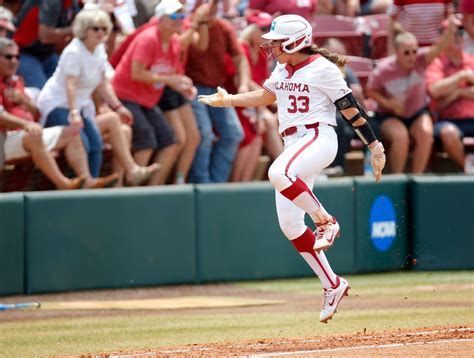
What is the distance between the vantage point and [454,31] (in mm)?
14023

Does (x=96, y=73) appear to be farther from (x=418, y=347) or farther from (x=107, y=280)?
(x=418, y=347)

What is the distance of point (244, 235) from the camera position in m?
12.8

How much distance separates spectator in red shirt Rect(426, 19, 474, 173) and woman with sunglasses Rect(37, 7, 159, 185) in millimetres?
4291

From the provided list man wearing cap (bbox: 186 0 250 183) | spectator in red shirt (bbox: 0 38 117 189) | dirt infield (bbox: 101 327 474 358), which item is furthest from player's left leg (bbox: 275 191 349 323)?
man wearing cap (bbox: 186 0 250 183)

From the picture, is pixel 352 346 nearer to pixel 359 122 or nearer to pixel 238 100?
pixel 359 122

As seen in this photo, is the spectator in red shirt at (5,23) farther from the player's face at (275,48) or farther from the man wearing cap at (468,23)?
the man wearing cap at (468,23)

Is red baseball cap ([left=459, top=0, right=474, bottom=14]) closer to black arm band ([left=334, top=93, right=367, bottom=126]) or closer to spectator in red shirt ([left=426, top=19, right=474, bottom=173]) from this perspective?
spectator in red shirt ([left=426, top=19, right=474, bottom=173])

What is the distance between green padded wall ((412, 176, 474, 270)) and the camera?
13.6m

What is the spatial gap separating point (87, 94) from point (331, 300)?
412 centimetres

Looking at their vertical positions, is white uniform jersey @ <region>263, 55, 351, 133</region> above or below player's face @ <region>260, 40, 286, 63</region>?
below

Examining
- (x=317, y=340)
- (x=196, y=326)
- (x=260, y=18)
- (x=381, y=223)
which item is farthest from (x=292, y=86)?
(x=381, y=223)

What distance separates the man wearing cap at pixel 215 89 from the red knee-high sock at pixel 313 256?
4.01 m

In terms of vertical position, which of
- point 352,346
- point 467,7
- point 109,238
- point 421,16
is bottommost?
point 109,238

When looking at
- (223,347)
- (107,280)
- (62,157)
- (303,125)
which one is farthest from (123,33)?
(223,347)
